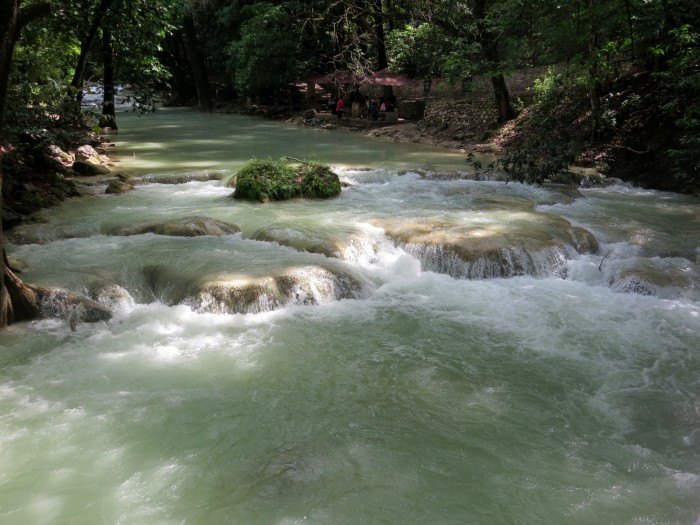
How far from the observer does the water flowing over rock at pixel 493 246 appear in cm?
742

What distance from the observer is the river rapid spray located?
3.59 meters

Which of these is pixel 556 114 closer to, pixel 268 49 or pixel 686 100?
pixel 686 100

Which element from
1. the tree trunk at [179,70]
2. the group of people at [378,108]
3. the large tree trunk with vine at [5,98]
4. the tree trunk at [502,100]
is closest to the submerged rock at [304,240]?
the large tree trunk with vine at [5,98]

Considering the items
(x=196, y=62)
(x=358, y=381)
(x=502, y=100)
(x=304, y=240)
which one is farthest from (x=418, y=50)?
(x=358, y=381)

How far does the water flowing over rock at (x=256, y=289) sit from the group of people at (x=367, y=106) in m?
18.3

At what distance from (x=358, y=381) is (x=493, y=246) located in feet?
11.3

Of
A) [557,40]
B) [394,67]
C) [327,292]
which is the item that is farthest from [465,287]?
[394,67]

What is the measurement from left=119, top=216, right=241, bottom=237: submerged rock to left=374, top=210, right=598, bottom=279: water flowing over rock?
247 centimetres

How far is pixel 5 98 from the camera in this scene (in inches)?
194

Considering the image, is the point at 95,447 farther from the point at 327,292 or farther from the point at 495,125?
the point at 495,125

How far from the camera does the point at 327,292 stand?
6602 mm

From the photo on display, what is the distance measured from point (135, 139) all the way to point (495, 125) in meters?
12.4

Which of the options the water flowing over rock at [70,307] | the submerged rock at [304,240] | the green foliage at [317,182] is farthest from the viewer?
the green foliage at [317,182]

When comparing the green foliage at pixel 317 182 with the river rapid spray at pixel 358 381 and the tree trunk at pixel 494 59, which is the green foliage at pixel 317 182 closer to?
the river rapid spray at pixel 358 381
